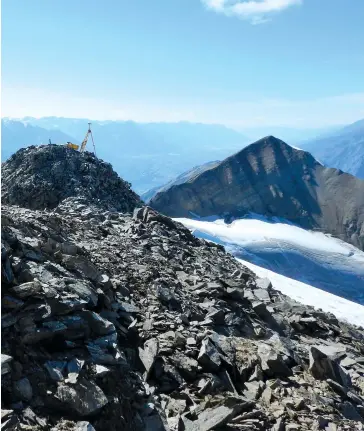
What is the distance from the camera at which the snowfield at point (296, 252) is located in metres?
128

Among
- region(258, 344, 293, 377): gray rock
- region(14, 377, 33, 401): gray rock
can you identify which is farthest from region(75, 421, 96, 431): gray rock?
region(258, 344, 293, 377): gray rock

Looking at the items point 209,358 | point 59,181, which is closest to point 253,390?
point 209,358

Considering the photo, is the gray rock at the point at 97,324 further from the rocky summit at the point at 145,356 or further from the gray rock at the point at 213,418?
the gray rock at the point at 213,418

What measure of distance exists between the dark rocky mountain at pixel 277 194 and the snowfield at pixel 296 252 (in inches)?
401

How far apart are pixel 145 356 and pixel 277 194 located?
178293 mm

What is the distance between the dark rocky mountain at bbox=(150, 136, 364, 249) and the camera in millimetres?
167375

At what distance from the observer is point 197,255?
25.2 m

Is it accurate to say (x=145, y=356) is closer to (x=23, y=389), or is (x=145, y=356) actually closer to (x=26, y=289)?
(x=26, y=289)

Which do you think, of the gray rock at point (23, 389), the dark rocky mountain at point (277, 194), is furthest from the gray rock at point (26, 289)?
the dark rocky mountain at point (277, 194)

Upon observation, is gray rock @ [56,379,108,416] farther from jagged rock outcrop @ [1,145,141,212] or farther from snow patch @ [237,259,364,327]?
snow patch @ [237,259,364,327]

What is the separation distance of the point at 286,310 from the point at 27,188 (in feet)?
109

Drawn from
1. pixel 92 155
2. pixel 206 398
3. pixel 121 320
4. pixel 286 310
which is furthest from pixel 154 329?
pixel 92 155

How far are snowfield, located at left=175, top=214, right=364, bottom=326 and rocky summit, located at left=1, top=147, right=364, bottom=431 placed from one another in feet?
337

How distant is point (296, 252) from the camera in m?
141
